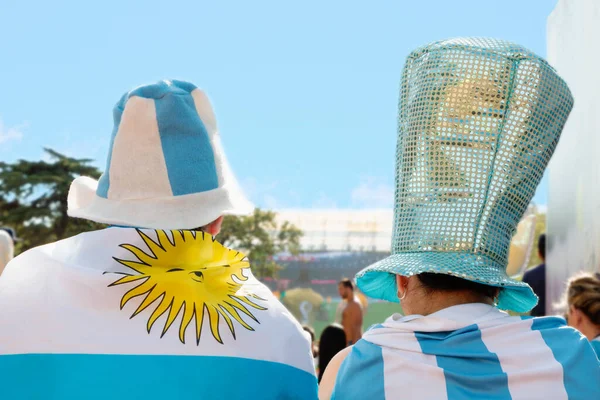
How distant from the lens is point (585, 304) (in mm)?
3311

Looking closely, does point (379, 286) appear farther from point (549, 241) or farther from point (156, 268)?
point (549, 241)

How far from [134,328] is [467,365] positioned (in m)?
0.65

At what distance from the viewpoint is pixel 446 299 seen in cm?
150

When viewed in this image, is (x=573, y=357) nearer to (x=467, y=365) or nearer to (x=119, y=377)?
(x=467, y=365)

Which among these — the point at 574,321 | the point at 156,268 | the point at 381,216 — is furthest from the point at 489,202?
the point at 381,216

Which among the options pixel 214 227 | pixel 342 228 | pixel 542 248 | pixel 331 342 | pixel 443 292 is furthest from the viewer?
pixel 342 228

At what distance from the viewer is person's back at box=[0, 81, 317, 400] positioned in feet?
4.60

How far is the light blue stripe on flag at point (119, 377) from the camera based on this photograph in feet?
4.57

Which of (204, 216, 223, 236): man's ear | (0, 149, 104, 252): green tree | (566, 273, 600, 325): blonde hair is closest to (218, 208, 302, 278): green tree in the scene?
(0, 149, 104, 252): green tree

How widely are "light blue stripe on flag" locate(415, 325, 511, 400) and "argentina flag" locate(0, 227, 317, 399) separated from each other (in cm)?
31

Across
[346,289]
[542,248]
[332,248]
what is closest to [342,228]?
[332,248]

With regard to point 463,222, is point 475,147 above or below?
above

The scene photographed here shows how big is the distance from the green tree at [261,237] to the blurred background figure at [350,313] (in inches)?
1054

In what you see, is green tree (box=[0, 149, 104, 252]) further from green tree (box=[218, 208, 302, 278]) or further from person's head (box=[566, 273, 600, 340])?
person's head (box=[566, 273, 600, 340])
